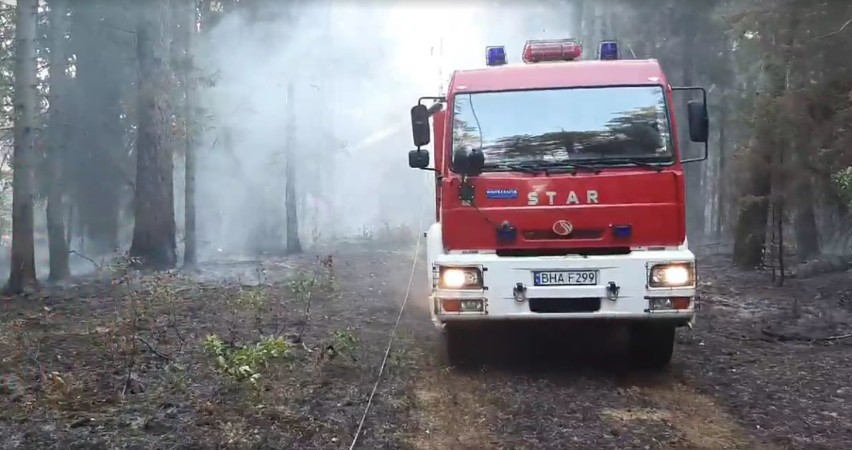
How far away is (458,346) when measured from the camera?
7.30m

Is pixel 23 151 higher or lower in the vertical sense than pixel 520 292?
higher

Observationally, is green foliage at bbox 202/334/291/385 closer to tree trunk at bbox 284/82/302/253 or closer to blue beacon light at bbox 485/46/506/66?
blue beacon light at bbox 485/46/506/66

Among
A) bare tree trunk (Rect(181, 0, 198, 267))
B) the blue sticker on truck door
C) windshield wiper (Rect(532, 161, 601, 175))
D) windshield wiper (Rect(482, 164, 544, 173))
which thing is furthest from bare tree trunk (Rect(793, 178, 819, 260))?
bare tree trunk (Rect(181, 0, 198, 267))

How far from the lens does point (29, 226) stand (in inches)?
453

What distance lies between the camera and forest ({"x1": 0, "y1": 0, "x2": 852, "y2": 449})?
5699mm

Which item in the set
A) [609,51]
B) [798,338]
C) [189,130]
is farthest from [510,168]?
[189,130]

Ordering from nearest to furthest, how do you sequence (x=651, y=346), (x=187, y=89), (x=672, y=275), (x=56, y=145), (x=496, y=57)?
(x=672, y=275) < (x=651, y=346) < (x=496, y=57) < (x=56, y=145) < (x=187, y=89)

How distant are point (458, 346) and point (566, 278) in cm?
143

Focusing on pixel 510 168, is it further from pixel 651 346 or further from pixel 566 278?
pixel 651 346

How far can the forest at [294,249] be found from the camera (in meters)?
5.70

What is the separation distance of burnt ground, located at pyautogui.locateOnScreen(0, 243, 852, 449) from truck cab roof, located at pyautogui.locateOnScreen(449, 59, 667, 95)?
2669mm

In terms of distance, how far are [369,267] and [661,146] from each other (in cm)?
1162

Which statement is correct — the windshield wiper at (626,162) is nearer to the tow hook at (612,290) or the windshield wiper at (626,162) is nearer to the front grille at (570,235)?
the front grille at (570,235)

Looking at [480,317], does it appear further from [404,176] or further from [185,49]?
[404,176]
